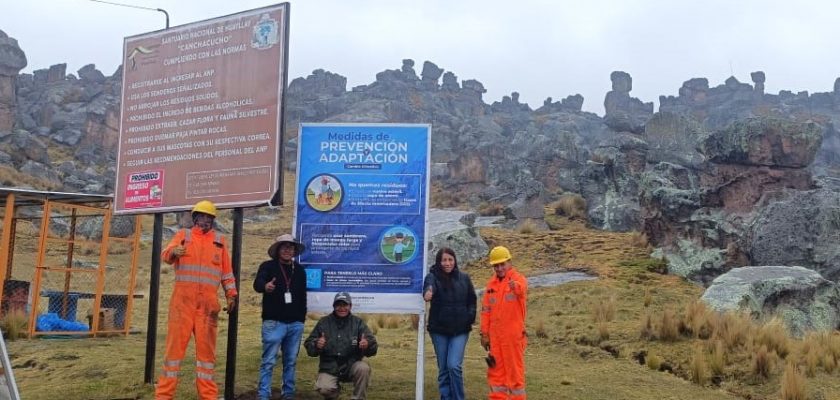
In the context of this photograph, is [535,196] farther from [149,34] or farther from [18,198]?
[149,34]

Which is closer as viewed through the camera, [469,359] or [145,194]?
[145,194]

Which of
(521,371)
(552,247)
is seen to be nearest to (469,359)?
(521,371)

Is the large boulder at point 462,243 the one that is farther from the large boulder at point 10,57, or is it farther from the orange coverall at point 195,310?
the large boulder at point 10,57

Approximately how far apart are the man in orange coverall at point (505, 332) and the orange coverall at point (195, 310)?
267 cm

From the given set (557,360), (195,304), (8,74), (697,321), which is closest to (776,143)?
(697,321)

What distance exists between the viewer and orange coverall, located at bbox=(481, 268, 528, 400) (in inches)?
274

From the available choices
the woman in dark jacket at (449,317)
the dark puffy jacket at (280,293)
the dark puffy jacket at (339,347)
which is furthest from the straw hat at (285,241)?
the woman in dark jacket at (449,317)

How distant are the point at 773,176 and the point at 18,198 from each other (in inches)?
833

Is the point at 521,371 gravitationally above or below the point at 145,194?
below

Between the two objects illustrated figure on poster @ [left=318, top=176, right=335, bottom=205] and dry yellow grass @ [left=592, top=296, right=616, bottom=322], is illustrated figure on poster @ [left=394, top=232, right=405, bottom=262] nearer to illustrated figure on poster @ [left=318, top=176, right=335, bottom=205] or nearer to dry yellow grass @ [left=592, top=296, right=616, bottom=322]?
illustrated figure on poster @ [left=318, top=176, right=335, bottom=205]

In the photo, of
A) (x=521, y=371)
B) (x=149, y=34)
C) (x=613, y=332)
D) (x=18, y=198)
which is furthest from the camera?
(x=18, y=198)

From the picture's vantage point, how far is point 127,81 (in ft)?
28.1

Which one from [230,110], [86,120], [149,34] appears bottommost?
[230,110]

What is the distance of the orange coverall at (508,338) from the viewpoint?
6.96 m
